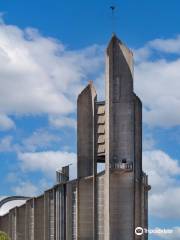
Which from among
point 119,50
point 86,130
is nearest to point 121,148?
point 86,130

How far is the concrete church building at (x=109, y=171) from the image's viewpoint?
85688 mm

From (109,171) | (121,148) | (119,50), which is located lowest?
(109,171)

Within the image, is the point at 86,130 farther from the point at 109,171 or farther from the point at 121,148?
the point at 109,171

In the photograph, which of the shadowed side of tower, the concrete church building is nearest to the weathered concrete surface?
the concrete church building

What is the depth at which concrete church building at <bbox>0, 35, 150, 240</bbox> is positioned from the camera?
85.7m

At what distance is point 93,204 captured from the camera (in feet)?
288

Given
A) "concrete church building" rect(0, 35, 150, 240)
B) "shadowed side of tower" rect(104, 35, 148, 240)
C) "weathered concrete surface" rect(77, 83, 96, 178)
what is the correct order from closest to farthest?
"shadowed side of tower" rect(104, 35, 148, 240)
"concrete church building" rect(0, 35, 150, 240)
"weathered concrete surface" rect(77, 83, 96, 178)

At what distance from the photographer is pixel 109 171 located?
85.8 meters

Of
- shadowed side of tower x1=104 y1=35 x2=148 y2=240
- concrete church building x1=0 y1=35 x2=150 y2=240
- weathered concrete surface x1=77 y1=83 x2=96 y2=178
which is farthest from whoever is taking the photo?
weathered concrete surface x1=77 y1=83 x2=96 y2=178

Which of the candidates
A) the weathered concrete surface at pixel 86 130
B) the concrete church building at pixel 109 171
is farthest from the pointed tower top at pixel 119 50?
the weathered concrete surface at pixel 86 130

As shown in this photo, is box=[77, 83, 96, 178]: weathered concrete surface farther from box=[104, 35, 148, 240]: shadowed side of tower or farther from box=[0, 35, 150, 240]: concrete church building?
box=[104, 35, 148, 240]: shadowed side of tower

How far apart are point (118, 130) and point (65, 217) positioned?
39.5 ft

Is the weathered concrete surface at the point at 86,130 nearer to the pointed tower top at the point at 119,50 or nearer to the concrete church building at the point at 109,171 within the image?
the concrete church building at the point at 109,171

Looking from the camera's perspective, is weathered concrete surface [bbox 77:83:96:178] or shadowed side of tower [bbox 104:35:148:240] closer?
shadowed side of tower [bbox 104:35:148:240]
